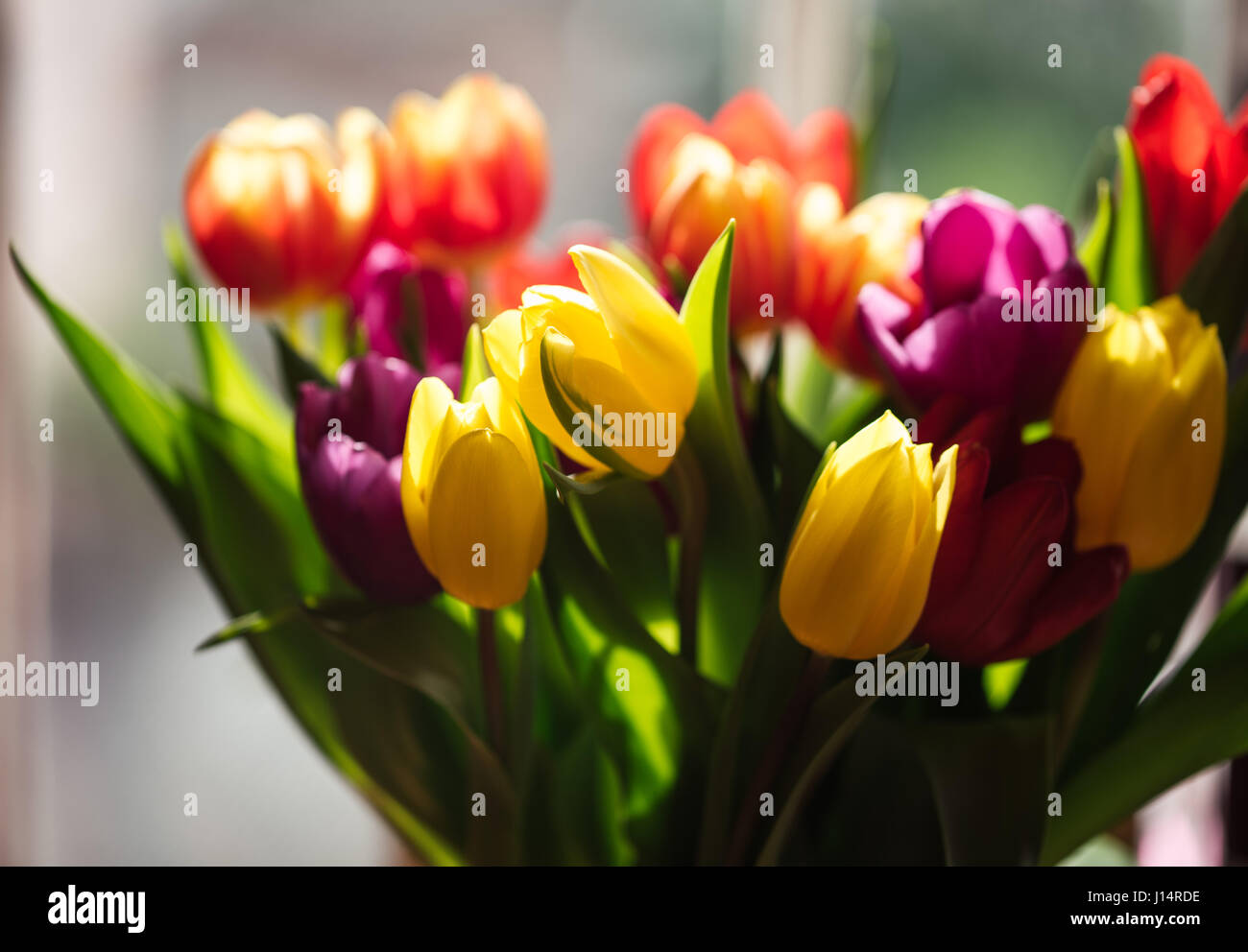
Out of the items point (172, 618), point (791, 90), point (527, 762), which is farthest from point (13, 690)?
point (791, 90)

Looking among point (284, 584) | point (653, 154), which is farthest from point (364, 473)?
point (653, 154)

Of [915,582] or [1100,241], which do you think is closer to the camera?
[915,582]

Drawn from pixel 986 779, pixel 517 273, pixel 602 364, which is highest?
pixel 517 273

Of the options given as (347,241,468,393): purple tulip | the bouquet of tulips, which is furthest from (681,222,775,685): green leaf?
(347,241,468,393): purple tulip

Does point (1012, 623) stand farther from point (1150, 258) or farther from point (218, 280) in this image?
point (218, 280)

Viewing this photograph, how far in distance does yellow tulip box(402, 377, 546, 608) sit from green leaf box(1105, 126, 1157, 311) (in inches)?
7.9

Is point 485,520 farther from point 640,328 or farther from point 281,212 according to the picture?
point 281,212

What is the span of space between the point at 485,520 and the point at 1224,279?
0.23 meters

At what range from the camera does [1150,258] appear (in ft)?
1.11

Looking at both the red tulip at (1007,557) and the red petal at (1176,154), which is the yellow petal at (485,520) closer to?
the red tulip at (1007,557)

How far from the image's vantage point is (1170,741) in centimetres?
31

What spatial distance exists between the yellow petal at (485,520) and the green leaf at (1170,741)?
0.18 meters

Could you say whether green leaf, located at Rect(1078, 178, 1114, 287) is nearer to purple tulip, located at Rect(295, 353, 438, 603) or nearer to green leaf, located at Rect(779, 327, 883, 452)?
green leaf, located at Rect(779, 327, 883, 452)

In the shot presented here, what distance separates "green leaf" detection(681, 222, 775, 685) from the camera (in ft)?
0.89
